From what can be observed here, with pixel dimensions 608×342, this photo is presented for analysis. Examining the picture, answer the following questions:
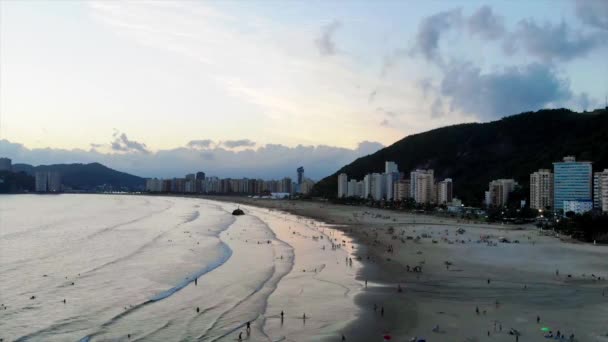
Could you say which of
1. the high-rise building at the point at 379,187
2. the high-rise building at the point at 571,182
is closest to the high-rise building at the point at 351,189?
the high-rise building at the point at 379,187

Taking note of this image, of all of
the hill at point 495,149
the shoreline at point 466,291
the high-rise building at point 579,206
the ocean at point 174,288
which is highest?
the hill at point 495,149

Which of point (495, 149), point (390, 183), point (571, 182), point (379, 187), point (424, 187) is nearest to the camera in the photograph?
point (571, 182)

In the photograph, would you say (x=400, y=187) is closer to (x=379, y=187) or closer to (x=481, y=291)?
(x=379, y=187)

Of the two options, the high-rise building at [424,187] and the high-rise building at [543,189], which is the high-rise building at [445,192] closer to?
the high-rise building at [424,187]

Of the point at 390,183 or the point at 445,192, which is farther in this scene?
the point at 390,183

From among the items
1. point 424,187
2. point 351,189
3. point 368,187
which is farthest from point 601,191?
point 351,189

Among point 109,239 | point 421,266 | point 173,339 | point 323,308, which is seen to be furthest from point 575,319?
point 109,239
